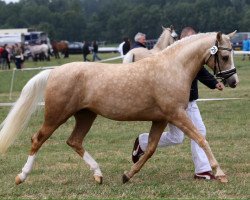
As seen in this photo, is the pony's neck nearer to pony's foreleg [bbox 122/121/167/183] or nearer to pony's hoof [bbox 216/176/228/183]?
pony's foreleg [bbox 122/121/167/183]

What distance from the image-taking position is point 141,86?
7.93 metres

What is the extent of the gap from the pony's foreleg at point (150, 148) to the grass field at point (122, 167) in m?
0.14

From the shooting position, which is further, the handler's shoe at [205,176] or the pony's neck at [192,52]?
the handler's shoe at [205,176]

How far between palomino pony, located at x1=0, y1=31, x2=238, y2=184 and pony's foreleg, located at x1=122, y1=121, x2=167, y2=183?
1 cm

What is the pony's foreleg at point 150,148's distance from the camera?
Result: 8.27 meters

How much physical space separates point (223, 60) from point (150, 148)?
1384 millimetres

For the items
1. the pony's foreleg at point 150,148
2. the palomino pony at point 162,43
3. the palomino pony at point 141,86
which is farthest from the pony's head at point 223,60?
the palomino pony at point 162,43

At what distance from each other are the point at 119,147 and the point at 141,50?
1.64m

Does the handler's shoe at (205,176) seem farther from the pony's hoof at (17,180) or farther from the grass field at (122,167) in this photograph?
the pony's hoof at (17,180)

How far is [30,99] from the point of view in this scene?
841cm

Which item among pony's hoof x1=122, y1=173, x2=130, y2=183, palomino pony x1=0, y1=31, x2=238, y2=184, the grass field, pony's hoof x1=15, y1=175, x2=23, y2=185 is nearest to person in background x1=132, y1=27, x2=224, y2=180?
the grass field

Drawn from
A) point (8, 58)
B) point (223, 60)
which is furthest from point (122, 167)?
point (8, 58)

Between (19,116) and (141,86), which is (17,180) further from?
(141,86)

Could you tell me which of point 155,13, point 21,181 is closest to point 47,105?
point 21,181
